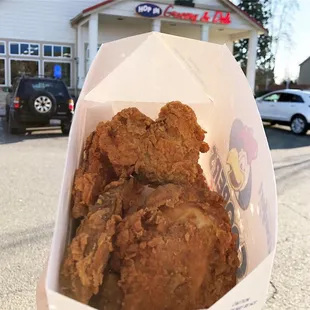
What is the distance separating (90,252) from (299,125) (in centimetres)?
1689

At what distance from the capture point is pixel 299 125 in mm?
17125

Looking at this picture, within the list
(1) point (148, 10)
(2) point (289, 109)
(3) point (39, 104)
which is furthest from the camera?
(1) point (148, 10)

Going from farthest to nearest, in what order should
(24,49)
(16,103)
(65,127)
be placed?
(24,49)
(65,127)
(16,103)

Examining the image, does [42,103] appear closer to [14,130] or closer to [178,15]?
[14,130]

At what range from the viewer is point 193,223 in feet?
4.92

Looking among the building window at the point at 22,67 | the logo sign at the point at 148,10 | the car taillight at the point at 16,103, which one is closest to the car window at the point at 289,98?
the logo sign at the point at 148,10

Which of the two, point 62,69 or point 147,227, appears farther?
point 62,69

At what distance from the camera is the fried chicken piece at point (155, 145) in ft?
5.86

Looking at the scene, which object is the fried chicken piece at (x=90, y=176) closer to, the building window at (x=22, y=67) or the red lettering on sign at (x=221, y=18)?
the red lettering on sign at (x=221, y=18)

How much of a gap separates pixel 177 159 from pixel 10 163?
7608mm

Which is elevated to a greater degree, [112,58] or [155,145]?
[112,58]

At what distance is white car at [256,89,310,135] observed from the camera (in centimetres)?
1692

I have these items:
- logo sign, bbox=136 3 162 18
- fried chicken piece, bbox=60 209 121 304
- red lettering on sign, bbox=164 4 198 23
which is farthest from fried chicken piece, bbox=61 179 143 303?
red lettering on sign, bbox=164 4 198 23

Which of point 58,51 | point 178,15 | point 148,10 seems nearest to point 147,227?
point 148,10
